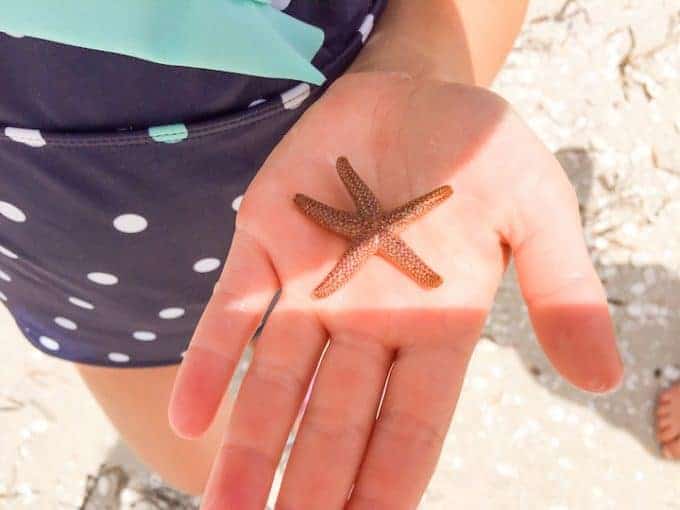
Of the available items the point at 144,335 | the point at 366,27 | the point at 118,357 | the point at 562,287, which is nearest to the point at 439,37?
the point at 366,27

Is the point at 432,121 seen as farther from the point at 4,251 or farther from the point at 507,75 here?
the point at 507,75

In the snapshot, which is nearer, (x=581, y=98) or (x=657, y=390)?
(x=657, y=390)

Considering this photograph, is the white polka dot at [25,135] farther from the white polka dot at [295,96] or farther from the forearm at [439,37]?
the forearm at [439,37]

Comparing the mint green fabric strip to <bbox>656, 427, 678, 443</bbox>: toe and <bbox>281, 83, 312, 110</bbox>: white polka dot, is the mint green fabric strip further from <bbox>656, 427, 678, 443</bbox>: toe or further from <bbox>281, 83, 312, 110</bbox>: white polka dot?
<bbox>656, 427, 678, 443</bbox>: toe

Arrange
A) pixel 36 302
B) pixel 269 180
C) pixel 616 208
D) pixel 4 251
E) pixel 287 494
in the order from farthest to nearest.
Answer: pixel 616 208, pixel 36 302, pixel 4 251, pixel 269 180, pixel 287 494

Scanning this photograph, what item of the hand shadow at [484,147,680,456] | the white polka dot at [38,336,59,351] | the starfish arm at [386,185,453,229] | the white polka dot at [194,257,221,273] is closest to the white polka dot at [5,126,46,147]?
the white polka dot at [194,257,221,273]

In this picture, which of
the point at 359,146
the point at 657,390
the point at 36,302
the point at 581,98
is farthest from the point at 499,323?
the point at 36,302

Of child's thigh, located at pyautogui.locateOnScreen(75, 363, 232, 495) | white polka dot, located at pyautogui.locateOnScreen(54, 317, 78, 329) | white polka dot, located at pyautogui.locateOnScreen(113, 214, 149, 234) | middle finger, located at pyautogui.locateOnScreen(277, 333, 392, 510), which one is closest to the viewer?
middle finger, located at pyautogui.locateOnScreen(277, 333, 392, 510)
